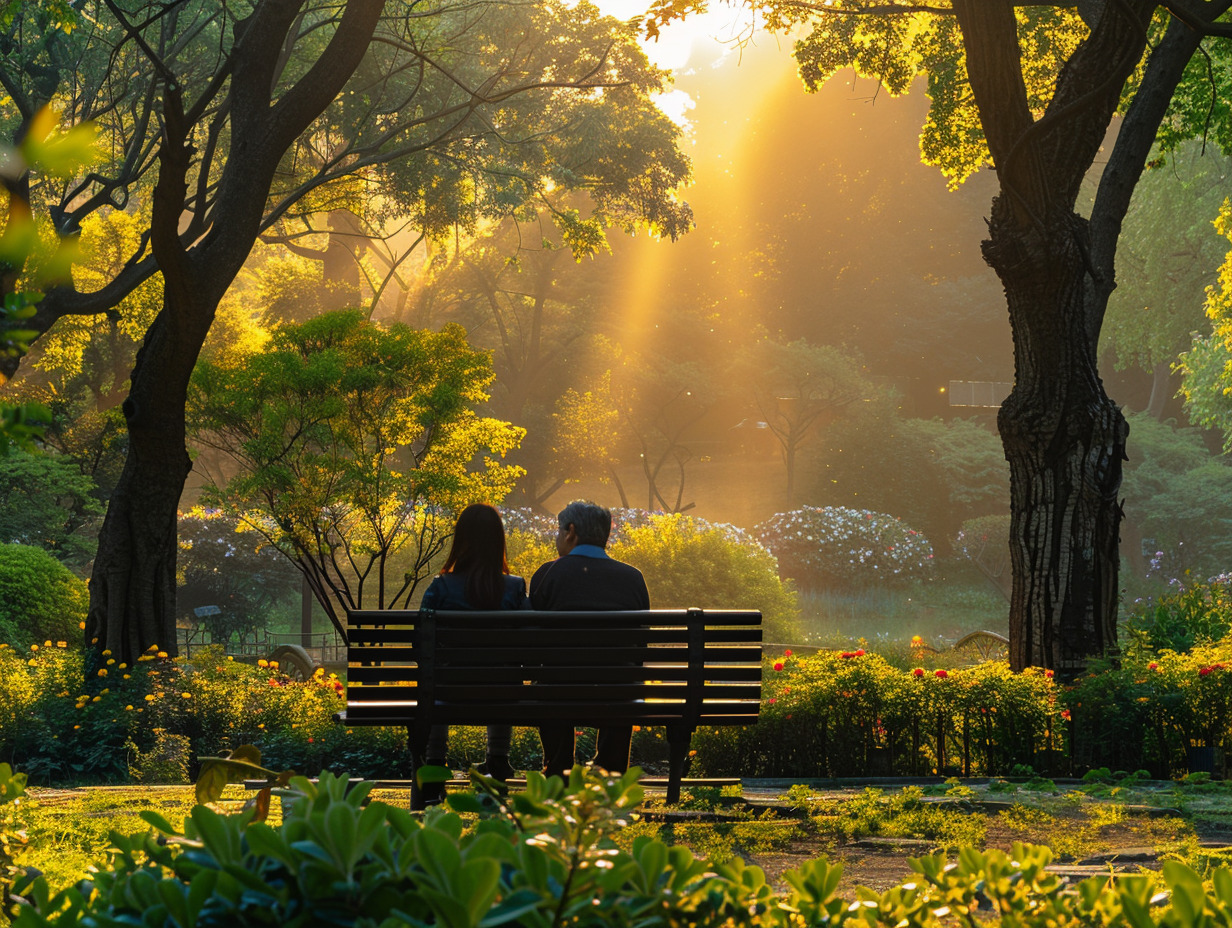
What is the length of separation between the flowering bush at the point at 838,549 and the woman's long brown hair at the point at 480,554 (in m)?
21.5

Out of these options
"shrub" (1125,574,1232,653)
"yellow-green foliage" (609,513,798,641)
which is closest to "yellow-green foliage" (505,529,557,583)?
"yellow-green foliage" (609,513,798,641)

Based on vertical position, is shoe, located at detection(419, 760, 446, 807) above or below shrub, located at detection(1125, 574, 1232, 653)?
below

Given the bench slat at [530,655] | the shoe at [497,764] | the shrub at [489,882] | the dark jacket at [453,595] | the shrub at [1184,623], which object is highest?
the shrub at [1184,623]

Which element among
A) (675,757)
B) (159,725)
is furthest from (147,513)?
(675,757)

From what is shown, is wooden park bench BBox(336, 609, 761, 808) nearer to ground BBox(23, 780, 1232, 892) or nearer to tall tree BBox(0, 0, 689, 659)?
ground BBox(23, 780, 1232, 892)

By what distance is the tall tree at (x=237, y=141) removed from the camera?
895 centimetres

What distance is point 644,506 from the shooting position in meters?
40.3

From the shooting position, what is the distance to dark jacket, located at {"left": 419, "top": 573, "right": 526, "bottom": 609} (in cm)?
548

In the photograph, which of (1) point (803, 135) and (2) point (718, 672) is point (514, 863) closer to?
(2) point (718, 672)

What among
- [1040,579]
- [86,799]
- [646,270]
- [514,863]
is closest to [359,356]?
[86,799]

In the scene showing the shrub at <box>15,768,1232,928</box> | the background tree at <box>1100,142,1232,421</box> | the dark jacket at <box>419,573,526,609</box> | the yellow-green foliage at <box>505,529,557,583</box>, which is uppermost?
the background tree at <box>1100,142,1232,421</box>

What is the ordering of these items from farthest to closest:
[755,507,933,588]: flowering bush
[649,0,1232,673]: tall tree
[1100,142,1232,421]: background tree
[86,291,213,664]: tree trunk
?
[1100,142,1232,421]: background tree
[755,507,933,588]: flowering bush
[86,291,213,664]: tree trunk
[649,0,1232,673]: tall tree

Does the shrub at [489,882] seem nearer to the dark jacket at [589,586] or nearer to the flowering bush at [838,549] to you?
the dark jacket at [589,586]

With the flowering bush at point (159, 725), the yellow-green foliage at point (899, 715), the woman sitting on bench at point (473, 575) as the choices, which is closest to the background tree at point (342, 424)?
the flowering bush at point (159, 725)
